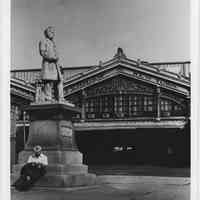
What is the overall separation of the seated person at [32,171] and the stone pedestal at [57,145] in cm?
3

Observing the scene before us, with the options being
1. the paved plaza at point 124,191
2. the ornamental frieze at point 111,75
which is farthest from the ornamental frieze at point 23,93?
the paved plaza at point 124,191

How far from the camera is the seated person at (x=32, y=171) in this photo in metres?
3.23

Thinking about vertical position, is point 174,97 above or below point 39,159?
above

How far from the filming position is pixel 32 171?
3260 millimetres

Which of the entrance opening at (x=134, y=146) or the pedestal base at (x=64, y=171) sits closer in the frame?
the entrance opening at (x=134, y=146)

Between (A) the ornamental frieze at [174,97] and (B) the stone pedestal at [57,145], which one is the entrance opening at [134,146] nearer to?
(B) the stone pedestal at [57,145]

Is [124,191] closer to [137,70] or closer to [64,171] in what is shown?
[64,171]

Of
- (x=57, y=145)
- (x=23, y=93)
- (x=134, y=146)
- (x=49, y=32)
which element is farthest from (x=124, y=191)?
(x=49, y=32)

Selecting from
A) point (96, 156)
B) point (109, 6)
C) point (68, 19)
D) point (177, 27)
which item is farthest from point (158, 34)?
point (96, 156)

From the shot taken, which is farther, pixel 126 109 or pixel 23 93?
pixel 23 93

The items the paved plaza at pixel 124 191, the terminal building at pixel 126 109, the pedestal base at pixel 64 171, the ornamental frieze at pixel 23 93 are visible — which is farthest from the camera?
the ornamental frieze at pixel 23 93

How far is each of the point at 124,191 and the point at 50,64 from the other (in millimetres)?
963

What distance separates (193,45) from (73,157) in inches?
41.4

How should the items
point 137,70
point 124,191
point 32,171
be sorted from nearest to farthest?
point 124,191, point 137,70, point 32,171
